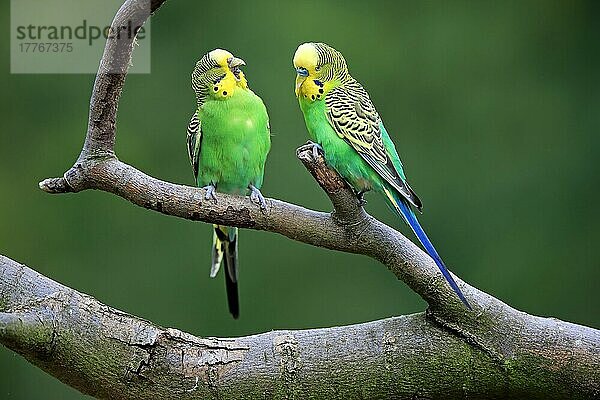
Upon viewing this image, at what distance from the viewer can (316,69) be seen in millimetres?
1502

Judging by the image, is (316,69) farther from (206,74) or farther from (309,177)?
(309,177)

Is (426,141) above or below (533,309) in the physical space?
above

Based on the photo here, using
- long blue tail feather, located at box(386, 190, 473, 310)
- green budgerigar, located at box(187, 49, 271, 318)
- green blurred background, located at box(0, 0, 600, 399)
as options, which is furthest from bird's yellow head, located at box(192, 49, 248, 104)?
green blurred background, located at box(0, 0, 600, 399)

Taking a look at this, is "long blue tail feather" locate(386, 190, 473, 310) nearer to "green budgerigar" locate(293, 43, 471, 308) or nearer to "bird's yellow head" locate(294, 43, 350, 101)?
"green budgerigar" locate(293, 43, 471, 308)

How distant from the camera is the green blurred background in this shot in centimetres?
341

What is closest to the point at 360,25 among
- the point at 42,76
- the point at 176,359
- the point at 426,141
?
the point at 426,141

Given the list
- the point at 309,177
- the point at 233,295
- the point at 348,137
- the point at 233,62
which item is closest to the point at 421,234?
the point at 348,137

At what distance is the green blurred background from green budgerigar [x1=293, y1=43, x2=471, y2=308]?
5.81 ft

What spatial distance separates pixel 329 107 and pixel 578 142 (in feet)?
7.47

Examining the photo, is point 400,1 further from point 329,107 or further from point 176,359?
point 176,359

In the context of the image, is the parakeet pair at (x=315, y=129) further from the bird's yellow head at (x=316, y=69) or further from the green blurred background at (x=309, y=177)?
the green blurred background at (x=309, y=177)

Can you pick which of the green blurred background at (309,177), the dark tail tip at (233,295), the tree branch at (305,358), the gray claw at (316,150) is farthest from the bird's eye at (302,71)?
the green blurred background at (309,177)

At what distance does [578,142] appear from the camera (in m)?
3.57

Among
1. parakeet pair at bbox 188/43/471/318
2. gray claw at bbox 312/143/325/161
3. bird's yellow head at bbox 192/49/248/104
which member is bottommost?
gray claw at bbox 312/143/325/161
